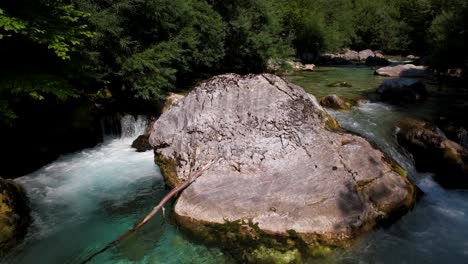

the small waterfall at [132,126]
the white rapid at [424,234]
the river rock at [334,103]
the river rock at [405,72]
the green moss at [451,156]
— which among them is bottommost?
the white rapid at [424,234]

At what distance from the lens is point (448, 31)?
18844 millimetres

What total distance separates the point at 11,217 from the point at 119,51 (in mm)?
7970

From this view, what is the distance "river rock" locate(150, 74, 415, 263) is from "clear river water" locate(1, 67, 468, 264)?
419 mm

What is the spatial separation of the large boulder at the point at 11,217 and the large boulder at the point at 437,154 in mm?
10609

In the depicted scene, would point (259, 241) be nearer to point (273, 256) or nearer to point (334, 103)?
point (273, 256)

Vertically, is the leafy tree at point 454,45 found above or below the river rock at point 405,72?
A: above

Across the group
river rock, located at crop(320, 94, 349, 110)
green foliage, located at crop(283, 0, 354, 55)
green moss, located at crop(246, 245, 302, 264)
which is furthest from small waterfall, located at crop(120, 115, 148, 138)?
green foliage, located at crop(283, 0, 354, 55)

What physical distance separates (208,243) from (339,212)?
2.74 meters

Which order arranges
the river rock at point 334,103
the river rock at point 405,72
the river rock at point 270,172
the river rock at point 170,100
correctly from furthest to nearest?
the river rock at point 405,72 < the river rock at point 334,103 < the river rock at point 170,100 < the river rock at point 270,172

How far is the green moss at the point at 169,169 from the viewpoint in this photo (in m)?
8.48

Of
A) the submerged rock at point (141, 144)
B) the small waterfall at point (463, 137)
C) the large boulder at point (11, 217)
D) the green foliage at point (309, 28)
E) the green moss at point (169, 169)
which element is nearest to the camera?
the large boulder at point (11, 217)

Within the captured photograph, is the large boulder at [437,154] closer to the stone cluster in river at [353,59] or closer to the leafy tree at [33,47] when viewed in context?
the leafy tree at [33,47]

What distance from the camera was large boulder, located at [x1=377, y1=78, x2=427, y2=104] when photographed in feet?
54.1

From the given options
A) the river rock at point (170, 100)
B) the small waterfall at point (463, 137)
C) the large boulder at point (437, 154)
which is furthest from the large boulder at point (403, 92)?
the river rock at point (170, 100)
